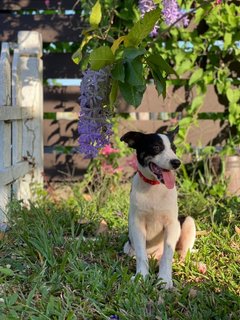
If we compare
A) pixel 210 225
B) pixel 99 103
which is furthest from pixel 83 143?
pixel 210 225

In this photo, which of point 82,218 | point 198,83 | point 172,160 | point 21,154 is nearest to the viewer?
point 172,160

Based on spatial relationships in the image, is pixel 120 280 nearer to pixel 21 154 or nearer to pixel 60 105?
pixel 21 154

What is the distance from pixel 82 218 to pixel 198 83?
214cm

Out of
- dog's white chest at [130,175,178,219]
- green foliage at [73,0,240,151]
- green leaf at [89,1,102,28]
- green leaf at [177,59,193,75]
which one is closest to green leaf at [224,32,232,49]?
green foliage at [73,0,240,151]

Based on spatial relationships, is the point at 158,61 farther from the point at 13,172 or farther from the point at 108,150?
the point at 108,150

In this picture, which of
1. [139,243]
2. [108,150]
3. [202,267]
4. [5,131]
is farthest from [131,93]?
[108,150]

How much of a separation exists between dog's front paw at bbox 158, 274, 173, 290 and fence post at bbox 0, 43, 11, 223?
1.39m

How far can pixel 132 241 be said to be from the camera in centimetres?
316

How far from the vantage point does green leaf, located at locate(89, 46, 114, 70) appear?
2088mm

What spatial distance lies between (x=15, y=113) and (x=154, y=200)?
1720 millimetres

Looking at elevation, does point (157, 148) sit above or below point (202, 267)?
above

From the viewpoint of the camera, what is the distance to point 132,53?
6.72 feet

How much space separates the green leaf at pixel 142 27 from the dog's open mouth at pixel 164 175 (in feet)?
3.35

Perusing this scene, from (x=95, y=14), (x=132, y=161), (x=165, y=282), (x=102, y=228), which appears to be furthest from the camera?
(x=132, y=161)
